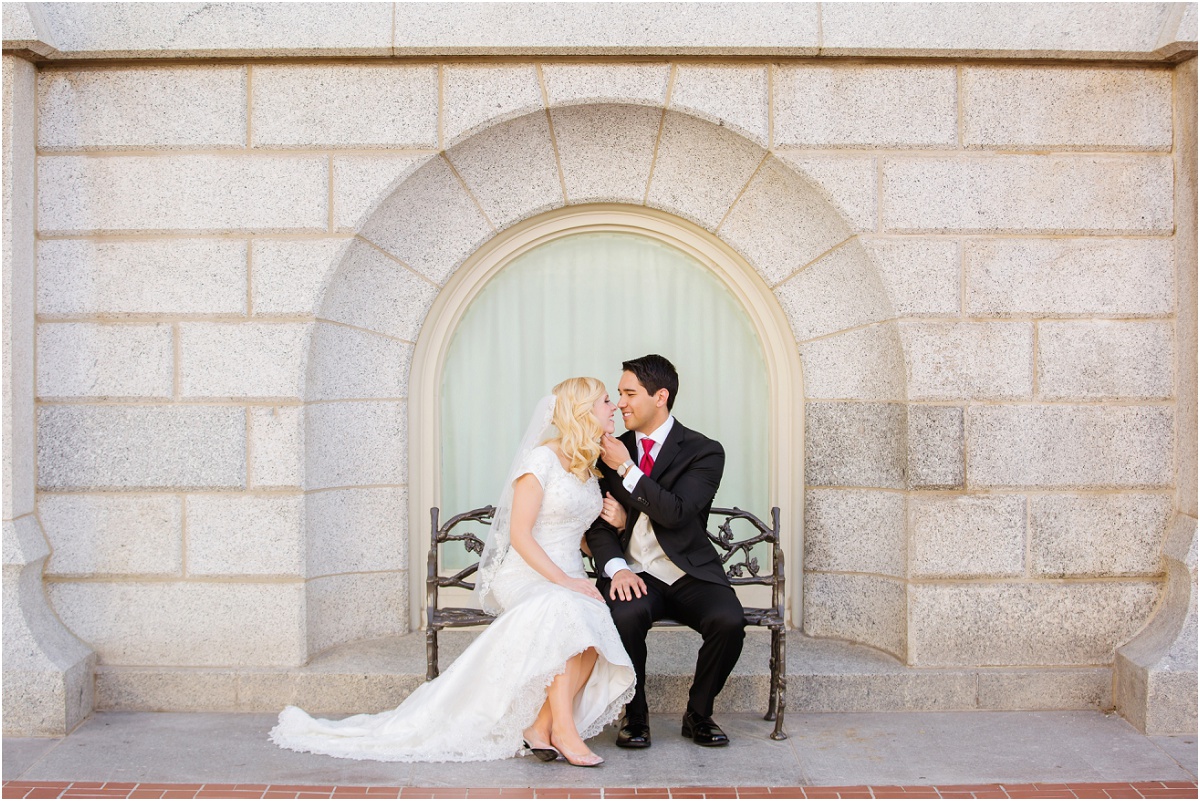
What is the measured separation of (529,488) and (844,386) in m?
2.12

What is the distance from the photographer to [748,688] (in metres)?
5.38

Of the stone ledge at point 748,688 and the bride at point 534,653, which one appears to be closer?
the bride at point 534,653

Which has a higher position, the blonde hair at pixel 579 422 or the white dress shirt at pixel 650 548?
the blonde hair at pixel 579 422

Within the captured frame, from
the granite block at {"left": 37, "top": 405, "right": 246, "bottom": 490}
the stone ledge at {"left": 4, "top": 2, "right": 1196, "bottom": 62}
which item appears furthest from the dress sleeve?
the stone ledge at {"left": 4, "top": 2, "right": 1196, "bottom": 62}

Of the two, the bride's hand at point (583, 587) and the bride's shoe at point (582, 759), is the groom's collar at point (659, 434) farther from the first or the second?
the bride's shoe at point (582, 759)

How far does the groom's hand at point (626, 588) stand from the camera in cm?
492

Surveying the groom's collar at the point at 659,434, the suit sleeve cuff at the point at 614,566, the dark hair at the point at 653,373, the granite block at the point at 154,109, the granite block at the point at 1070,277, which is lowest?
the suit sleeve cuff at the point at 614,566

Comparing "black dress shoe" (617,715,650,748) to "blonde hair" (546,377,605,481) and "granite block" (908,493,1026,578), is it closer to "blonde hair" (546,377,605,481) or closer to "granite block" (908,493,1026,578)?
"blonde hair" (546,377,605,481)

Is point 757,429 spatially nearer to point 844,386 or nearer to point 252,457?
point 844,386

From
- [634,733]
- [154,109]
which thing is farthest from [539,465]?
[154,109]

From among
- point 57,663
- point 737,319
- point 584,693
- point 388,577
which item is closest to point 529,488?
point 584,693

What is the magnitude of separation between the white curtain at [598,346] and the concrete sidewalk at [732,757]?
1.63 metres

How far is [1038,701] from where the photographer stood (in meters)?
5.47

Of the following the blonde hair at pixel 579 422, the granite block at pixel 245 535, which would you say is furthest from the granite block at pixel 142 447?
the blonde hair at pixel 579 422
